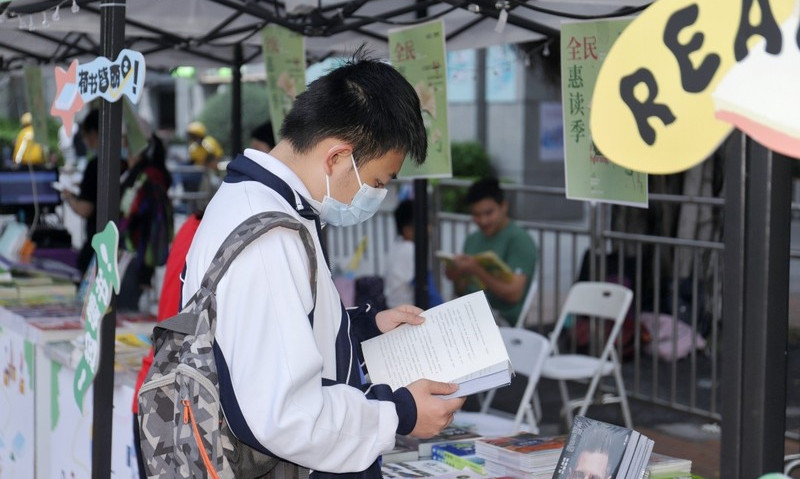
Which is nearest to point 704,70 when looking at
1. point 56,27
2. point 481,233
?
point 56,27

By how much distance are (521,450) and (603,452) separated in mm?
473

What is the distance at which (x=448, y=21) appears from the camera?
4879mm

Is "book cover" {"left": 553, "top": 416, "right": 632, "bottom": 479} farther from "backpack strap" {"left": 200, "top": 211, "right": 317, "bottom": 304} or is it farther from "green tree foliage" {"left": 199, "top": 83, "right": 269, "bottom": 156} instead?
"green tree foliage" {"left": 199, "top": 83, "right": 269, "bottom": 156}

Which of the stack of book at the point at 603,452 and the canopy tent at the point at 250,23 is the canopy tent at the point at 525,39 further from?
the stack of book at the point at 603,452

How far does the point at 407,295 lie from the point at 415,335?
3.62m

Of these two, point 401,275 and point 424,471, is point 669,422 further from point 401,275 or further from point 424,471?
point 424,471

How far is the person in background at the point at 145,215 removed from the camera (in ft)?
21.1

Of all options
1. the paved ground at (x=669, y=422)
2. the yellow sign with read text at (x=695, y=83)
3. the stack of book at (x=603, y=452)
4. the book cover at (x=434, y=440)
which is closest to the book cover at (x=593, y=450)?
the stack of book at (x=603, y=452)

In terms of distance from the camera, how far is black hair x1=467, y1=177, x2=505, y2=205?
592cm

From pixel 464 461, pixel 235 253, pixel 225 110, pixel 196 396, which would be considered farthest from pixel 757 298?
pixel 225 110

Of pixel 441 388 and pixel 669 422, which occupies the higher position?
pixel 441 388

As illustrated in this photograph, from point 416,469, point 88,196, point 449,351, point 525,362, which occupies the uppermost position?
point 88,196

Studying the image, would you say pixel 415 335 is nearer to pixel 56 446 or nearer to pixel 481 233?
pixel 56 446

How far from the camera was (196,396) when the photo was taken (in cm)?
181
